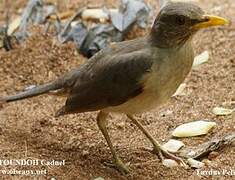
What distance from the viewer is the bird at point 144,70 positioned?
15.8 feet

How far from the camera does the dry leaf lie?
6742mm

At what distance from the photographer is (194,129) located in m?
5.46

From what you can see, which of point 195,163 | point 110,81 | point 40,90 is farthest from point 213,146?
point 40,90

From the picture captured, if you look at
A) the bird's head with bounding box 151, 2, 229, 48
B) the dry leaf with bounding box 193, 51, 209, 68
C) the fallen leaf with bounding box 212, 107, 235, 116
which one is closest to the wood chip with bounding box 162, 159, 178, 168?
the fallen leaf with bounding box 212, 107, 235, 116

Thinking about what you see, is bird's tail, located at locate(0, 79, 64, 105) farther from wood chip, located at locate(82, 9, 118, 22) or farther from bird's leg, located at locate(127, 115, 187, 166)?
wood chip, located at locate(82, 9, 118, 22)

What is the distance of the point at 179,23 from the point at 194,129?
102cm

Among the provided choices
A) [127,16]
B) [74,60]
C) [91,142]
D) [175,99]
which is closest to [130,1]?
[127,16]

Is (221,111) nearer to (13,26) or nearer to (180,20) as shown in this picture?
(180,20)

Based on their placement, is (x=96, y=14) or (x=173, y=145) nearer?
(x=173, y=145)

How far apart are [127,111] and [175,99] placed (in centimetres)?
129

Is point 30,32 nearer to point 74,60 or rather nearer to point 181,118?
point 74,60

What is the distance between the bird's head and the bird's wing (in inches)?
6.6

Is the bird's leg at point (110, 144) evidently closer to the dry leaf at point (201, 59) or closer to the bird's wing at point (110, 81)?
the bird's wing at point (110, 81)

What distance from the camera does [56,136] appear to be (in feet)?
18.2
